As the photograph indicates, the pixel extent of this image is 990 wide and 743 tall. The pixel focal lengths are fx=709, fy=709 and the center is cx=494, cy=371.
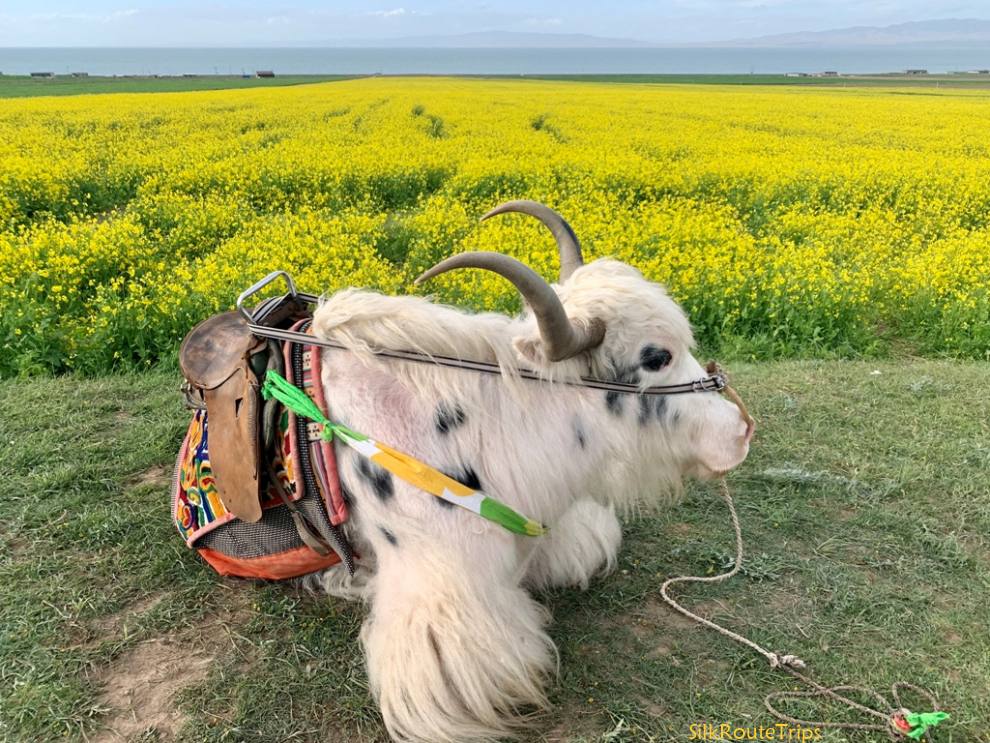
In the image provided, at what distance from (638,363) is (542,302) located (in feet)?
1.58

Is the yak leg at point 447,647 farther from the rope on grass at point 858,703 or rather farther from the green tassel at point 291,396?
the rope on grass at point 858,703

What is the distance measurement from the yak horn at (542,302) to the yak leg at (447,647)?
0.61m

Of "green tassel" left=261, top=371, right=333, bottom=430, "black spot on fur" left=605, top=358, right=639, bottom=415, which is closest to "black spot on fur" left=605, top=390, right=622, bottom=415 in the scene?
"black spot on fur" left=605, top=358, right=639, bottom=415

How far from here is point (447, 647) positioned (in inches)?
76.5

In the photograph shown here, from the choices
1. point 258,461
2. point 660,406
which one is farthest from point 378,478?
point 660,406

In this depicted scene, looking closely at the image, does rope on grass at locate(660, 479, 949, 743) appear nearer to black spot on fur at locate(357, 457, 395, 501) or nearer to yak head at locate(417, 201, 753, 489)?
yak head at locate(417, 201, 753, 489)

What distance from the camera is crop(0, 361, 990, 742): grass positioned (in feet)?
6.81

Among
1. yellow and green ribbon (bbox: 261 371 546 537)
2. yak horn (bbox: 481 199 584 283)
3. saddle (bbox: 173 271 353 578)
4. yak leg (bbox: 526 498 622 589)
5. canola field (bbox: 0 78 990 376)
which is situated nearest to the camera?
yellow and green ribbon (bbox: 261 371 546 537)

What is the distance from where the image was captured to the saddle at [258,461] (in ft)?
6.68

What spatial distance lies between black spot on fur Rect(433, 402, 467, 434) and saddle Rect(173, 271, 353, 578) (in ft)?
1.04

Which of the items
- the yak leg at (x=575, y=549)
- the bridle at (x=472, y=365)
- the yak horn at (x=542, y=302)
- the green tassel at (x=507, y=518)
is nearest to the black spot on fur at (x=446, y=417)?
the bridle at (x=472, y=365)

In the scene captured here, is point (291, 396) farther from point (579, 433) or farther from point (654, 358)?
point (654, 358)

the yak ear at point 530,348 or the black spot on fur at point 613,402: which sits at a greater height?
the yak ear at point 530,348

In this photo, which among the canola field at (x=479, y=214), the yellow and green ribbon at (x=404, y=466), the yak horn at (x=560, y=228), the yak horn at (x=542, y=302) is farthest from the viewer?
the canola field at (x=479, y=214)
